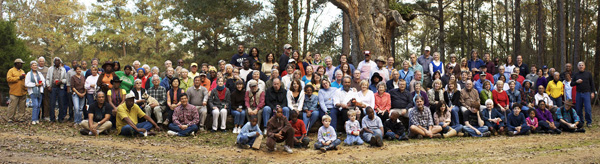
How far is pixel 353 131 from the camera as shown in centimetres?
872

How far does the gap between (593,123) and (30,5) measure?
34.1m

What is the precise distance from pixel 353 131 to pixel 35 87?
7981 mm

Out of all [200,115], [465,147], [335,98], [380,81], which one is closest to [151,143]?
[200,115]

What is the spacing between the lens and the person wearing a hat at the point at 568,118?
10.7 m

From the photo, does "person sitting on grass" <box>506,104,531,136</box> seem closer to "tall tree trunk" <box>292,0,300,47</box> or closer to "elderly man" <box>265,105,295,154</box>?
"elderly man" <box>265,105,295,154</box>

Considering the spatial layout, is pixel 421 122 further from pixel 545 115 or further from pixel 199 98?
pixel 199 98

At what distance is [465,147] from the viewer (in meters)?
8.53

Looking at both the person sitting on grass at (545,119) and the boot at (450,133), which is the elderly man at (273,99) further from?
the person sitting on grass at (545,119)

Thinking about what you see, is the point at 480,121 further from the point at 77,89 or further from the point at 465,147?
A: the point at 77,89

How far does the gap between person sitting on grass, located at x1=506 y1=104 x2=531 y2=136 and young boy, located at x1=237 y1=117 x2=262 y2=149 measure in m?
6.03

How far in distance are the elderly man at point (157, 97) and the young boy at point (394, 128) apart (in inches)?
202

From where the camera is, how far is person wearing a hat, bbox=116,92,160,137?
920 centimetres

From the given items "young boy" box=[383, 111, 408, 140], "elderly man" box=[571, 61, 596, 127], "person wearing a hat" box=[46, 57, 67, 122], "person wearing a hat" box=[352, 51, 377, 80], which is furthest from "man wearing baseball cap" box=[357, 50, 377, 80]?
"person wearing a hat" box=[46, 57, 67, 122]

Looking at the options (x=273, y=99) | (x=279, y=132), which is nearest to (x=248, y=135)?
(x=279, y=132)
